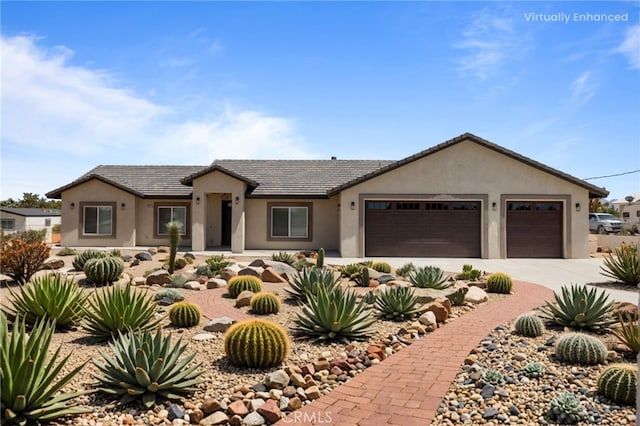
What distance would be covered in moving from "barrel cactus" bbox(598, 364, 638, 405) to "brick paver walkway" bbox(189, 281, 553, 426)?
1.74m

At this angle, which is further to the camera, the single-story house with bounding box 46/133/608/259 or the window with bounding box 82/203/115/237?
the window with bounding box 82/203/115/237

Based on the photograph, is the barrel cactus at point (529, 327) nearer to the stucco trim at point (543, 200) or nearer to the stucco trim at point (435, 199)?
the stucco trim at point (435, 199)

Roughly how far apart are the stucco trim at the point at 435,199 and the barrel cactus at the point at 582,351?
15360mm

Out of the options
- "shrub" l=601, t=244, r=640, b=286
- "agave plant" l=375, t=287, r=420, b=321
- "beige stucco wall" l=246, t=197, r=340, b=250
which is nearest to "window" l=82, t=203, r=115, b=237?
"beige stucco wall" l=246, t=197, r=340, b=250

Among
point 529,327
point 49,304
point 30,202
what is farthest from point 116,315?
point 30,202

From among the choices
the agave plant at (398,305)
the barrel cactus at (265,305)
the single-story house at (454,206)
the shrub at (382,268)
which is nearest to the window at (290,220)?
the single-story house at (454,206)

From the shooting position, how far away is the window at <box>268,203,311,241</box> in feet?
80.1

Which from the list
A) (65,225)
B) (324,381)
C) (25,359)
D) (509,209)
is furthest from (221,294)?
(65,225)

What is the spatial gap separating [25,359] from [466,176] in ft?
65.8

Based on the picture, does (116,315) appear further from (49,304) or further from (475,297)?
(475,297)

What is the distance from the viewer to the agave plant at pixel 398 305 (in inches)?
355

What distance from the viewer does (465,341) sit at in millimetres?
7555

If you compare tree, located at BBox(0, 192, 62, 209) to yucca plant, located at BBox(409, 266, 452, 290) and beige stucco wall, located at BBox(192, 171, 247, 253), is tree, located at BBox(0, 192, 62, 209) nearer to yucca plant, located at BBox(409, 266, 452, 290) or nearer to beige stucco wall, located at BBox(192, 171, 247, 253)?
beige stucco wall, located at BBox(192, 171, 247, 253)

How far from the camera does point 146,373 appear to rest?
17.3 ft
